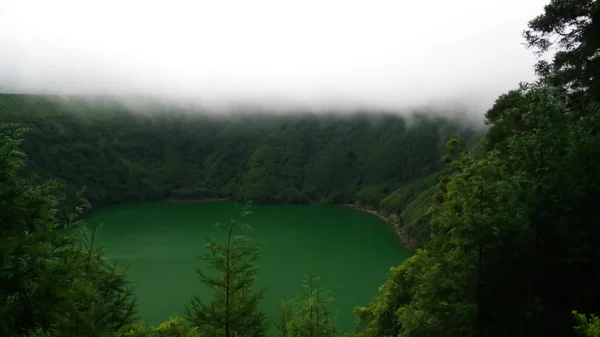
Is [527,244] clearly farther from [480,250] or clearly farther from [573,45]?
[573,45]

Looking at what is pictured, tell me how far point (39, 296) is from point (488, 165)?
997 centimetres

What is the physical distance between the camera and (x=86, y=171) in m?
180

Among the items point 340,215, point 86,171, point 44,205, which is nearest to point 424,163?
point 340,215

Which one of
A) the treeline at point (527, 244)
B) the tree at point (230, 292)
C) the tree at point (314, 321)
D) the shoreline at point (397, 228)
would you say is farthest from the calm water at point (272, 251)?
the treeline at point (527, 244)

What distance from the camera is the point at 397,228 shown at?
109125 mm

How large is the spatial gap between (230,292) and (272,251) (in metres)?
76.9

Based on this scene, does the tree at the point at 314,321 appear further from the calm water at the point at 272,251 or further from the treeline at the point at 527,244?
the calm water at the point at 272,251

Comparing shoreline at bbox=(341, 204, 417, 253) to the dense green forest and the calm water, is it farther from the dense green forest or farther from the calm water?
the dense green forest

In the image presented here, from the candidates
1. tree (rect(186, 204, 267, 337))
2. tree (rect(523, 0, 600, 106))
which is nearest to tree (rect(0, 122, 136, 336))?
tree (rect(186, 204, 267, 337))

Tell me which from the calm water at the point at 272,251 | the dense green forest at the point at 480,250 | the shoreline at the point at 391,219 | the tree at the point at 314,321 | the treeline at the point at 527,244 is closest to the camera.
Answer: the dense green forest at the point at 480,250

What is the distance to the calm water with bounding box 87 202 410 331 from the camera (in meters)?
60.0

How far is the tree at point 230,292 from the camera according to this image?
1102 cm

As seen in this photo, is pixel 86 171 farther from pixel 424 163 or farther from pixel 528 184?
pixel 528 184

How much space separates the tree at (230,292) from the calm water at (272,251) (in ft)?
123
